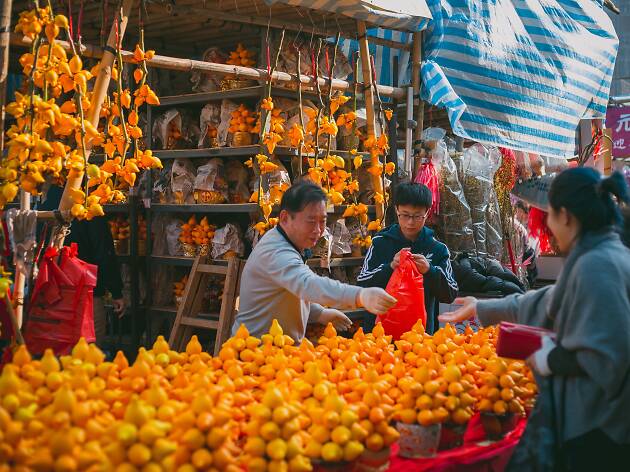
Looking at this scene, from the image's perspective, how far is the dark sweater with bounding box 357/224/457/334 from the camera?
4.45m

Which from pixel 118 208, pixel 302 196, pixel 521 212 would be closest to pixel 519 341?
pixel 302 196

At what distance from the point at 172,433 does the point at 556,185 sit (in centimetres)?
150

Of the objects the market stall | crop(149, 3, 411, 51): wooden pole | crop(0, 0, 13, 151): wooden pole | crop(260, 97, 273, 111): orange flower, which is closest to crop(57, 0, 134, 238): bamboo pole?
the market stall

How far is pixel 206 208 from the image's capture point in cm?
544

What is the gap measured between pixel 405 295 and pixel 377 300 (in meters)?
1.15

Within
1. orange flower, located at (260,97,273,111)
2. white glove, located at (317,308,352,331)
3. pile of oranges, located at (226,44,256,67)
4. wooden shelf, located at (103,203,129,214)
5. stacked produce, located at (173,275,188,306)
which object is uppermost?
pile of oranges, located at (226,44,256,67)

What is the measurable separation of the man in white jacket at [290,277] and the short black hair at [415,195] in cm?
103

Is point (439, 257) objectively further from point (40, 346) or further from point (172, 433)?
point (172, 433)

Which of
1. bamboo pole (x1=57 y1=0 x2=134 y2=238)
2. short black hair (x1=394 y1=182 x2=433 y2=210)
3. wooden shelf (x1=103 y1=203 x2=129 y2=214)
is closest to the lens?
bamboo pole (x1=57 y1=0 x2=134 y2=238)

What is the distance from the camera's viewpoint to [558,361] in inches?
94.0

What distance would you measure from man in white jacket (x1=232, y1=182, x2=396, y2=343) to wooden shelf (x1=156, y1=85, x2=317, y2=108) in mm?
1944

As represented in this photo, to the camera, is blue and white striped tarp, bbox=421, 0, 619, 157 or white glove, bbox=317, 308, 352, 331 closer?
white glove, bbox=317, 308, 352, 331

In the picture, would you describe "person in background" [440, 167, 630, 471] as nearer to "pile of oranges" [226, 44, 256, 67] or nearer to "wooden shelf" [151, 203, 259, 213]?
"wooden shelf" [151, 203, 259, 213]

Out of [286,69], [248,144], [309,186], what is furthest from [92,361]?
[286,69]
